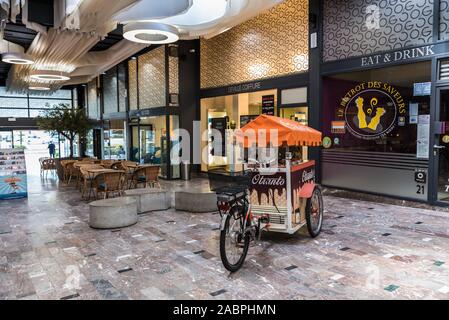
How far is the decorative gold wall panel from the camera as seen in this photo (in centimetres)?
864

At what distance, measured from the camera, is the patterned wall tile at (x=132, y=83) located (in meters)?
14.2

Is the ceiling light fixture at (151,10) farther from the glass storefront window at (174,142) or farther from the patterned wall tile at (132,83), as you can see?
the patterned wall tile at (132,83)

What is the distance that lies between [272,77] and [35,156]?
20716 millimetres

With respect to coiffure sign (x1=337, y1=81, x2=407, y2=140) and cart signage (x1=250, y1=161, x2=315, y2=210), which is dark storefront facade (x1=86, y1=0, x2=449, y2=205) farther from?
cart signage (x1=250, y1=161, x2=315, y2=210)

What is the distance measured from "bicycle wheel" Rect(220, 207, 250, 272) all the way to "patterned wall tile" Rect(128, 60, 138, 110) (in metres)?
11.5

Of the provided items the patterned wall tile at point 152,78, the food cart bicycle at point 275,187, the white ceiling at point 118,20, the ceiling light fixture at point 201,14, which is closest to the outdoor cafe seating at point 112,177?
the white ceiling at point 118,20

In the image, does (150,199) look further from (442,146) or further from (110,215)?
(442,146)

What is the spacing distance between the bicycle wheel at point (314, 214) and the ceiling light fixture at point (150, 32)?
4.79 metres

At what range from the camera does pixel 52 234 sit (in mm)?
5270

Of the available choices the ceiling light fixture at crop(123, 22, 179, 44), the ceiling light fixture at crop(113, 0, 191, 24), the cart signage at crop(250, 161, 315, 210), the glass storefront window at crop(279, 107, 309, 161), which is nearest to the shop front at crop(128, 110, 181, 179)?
the ceiling light fixture at crop(123, 22, 179, 44)

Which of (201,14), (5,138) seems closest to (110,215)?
(201,14)

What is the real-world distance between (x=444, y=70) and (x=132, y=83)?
11579 millimetres
